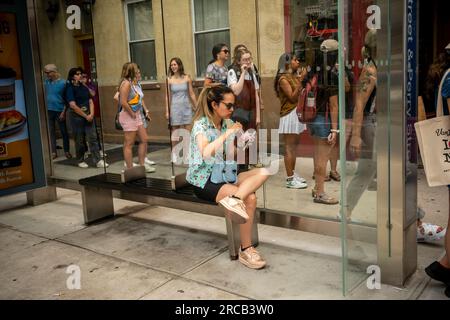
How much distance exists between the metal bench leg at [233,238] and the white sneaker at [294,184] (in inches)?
33.4

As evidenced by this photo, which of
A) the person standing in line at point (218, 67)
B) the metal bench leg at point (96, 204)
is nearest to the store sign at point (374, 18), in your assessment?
the person standing in line at point (218, 67)

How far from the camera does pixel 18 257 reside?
3.92 metres

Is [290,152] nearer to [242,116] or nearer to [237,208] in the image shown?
[242,116]

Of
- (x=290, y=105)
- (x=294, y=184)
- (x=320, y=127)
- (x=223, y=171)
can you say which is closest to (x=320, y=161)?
(x=320, y=127)

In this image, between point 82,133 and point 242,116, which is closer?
point 242,116

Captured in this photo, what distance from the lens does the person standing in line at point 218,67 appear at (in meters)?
4.57

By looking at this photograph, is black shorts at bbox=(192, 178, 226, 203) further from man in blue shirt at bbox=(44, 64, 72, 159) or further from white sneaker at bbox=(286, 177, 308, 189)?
man in blue shirt at bbox=(44, 64, 72, 159)

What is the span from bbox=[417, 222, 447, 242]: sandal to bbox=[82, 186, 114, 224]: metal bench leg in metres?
2.98

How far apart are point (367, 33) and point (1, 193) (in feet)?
13.5

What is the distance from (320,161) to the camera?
13.0 feet

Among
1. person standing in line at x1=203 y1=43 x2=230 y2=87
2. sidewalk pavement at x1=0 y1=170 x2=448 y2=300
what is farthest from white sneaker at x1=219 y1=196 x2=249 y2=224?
person standing in line at x1=203 y1=43 x2=230 y2=87

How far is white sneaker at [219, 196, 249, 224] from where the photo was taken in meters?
3.25

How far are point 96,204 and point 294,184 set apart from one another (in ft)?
6.59

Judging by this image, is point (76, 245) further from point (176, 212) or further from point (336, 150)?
point (336, 150)
